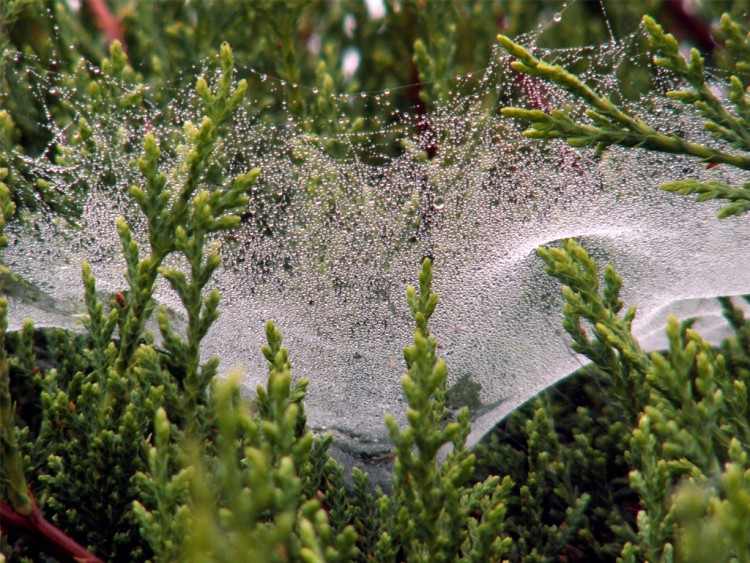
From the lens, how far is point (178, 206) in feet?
5.28

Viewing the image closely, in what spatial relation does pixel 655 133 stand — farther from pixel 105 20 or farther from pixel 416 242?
pixel 105 20

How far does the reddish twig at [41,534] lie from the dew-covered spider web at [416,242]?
773 millimetres

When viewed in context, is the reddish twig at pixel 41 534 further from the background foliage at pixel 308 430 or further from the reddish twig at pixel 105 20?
the reddish twig at pixel 105 20

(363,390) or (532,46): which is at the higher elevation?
(532,46)

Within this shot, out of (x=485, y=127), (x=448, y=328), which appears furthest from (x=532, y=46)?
(x=448, y=328)

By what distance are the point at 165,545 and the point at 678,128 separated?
1838mm

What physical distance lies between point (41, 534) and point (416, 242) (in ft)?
4.15

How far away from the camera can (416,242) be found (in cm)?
198

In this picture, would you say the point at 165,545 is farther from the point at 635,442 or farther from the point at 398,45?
the point at 398,45

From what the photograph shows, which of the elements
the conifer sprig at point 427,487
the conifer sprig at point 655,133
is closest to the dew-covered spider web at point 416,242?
the conifer sprig at point 655,133

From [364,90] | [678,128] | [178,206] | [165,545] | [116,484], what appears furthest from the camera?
[364,90]

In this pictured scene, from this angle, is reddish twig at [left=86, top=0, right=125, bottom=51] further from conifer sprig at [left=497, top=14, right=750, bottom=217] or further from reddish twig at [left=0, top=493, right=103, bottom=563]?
reddish twig at [left=0, top=493, right=103, bottom=563]

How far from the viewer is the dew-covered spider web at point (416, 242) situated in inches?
76.9

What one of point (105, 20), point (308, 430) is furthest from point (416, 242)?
point (105, 20)
